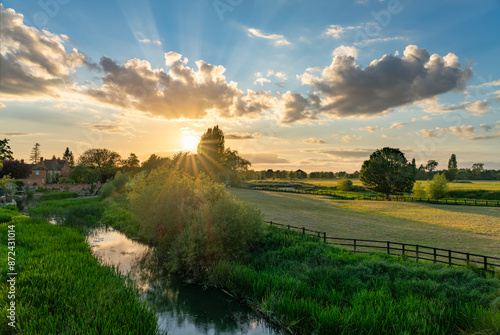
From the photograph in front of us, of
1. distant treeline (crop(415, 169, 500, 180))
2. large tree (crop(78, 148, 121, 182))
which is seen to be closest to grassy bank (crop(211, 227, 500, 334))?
large tree (crop(78, 148, 121, 182))

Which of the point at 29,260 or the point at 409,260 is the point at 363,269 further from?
the point at 29,260

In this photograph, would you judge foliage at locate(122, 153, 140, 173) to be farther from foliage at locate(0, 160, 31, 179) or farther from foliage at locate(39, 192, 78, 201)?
foliage at locate(39, 192, 78, 201)

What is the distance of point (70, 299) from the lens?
11094 millimetres

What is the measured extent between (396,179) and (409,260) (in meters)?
59.7

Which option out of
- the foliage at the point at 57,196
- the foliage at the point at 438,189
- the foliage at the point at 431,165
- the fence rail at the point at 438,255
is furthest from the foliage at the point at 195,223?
the foliage at the point at 431,165

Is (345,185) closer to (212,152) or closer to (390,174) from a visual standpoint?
(390,174)

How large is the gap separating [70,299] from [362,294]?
1254 cm

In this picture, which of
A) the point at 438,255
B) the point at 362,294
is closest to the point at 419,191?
the point at 438,255

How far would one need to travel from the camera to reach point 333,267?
16938mm

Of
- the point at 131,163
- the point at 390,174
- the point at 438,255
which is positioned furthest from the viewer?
the point at 131,163

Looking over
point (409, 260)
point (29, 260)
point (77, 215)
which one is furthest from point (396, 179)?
point (29, 260)

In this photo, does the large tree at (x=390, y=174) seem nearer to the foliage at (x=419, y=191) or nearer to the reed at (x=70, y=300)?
the foliage at (x=419, y=191)

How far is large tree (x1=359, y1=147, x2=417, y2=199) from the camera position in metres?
71.8

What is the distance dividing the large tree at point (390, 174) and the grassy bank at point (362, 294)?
5955 centimetres
